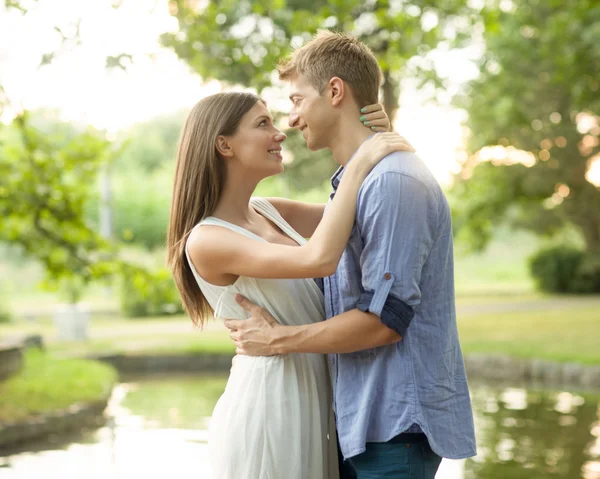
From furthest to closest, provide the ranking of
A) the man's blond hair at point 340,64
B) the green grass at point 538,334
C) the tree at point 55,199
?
the green grass at point 538,334
the tree at point 55,199
the man's blond hair at point 340,64

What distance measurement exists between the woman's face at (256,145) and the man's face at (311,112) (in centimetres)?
14

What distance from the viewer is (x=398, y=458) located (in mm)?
1868

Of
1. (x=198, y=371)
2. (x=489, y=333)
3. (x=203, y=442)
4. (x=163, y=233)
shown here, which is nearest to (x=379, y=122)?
(x=203, y=442)

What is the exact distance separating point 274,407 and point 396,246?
21.7 inches

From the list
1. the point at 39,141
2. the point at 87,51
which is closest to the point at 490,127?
the point at 39,141

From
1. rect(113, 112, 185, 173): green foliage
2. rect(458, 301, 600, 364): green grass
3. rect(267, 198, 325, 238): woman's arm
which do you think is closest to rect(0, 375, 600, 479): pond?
rect(458, 301, 600, 364): green grass

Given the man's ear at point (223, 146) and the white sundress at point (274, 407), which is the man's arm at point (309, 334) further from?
the man's ear at point (223, 146)

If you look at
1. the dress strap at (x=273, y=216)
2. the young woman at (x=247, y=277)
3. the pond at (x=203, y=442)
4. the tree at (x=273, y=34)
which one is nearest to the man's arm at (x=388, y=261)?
the young woman at (x=247, y=277)

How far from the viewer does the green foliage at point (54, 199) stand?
6641 millimetres

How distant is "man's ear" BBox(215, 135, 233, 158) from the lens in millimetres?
2215

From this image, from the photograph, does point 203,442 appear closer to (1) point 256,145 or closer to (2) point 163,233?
(2) point 163,233

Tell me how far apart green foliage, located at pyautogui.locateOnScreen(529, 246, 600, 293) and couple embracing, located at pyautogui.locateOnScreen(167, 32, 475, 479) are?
→ 54.9 ft

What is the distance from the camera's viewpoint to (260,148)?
7.33 feet

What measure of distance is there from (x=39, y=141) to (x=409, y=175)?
5372mm
